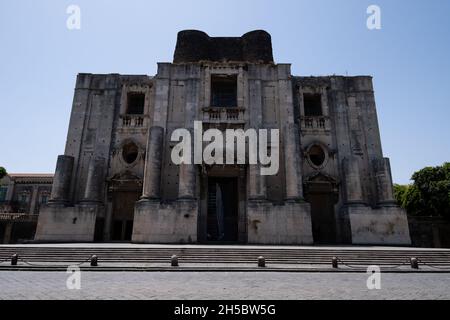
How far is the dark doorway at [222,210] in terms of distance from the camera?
21.5m

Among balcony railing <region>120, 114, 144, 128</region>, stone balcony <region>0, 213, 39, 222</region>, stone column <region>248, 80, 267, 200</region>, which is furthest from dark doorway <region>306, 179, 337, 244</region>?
stone balcony <region>0, 213, 39, 222</region>

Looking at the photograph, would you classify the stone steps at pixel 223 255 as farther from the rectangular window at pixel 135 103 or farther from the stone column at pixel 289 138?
the rectangular window at pixel 135 103

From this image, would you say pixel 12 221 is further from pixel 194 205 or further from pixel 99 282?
pixel 99 282

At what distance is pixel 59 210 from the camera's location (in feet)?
67.1

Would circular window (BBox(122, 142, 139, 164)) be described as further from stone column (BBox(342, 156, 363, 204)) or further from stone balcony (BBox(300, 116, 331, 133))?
stone column (BBox(342, 156, 363, 204))

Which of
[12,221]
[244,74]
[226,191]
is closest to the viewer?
[226,191]

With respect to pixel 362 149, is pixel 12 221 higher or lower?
lower

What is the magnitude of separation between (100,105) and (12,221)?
16.2 metres

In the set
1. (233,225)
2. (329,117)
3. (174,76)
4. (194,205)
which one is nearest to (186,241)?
(194,205)

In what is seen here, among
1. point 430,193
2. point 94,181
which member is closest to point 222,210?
point 94,181

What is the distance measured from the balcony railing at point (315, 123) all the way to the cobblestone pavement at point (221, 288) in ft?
50.8

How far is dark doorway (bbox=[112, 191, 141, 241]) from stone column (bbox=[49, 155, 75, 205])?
11.4 ft

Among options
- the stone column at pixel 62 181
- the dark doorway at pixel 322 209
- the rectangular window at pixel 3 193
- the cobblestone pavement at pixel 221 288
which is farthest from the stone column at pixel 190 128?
the rectangular window at pixel 3 193

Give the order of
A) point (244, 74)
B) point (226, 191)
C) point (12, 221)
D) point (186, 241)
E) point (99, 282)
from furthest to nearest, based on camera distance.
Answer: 1. point (12, 221)
2. point (244, 74)
3. point (226, 191)
4. point (186, 241)
5. point (99, 282)
